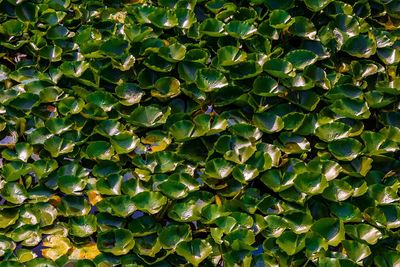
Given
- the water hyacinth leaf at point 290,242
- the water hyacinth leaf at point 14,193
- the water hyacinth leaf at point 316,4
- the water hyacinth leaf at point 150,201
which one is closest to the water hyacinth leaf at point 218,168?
the water hyacinth leaf at point 150,201

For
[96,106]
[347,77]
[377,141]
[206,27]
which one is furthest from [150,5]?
[377,141]

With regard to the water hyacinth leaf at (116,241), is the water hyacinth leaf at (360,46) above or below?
above

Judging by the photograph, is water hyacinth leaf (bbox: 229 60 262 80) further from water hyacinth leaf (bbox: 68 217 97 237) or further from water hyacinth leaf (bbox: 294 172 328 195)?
water hyacinth leaf (bbox: 68 217 97 237)

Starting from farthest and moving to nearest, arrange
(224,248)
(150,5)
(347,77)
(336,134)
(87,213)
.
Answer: (150,5), (347,77), (336,134), (87,213), (224,248)

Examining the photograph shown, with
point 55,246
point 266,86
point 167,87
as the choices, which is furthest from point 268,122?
point 55,246

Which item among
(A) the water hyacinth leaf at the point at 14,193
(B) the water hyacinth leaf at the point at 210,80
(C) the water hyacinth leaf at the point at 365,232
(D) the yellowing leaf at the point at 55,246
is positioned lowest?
(D) the yellowing leaf at the point at 55,246

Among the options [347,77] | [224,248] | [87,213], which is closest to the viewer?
[224,248]

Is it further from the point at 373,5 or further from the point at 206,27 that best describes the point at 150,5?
the point at 373,5

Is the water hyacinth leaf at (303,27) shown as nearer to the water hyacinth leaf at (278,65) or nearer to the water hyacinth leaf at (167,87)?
the water hyacinth leaf at (278,65)
